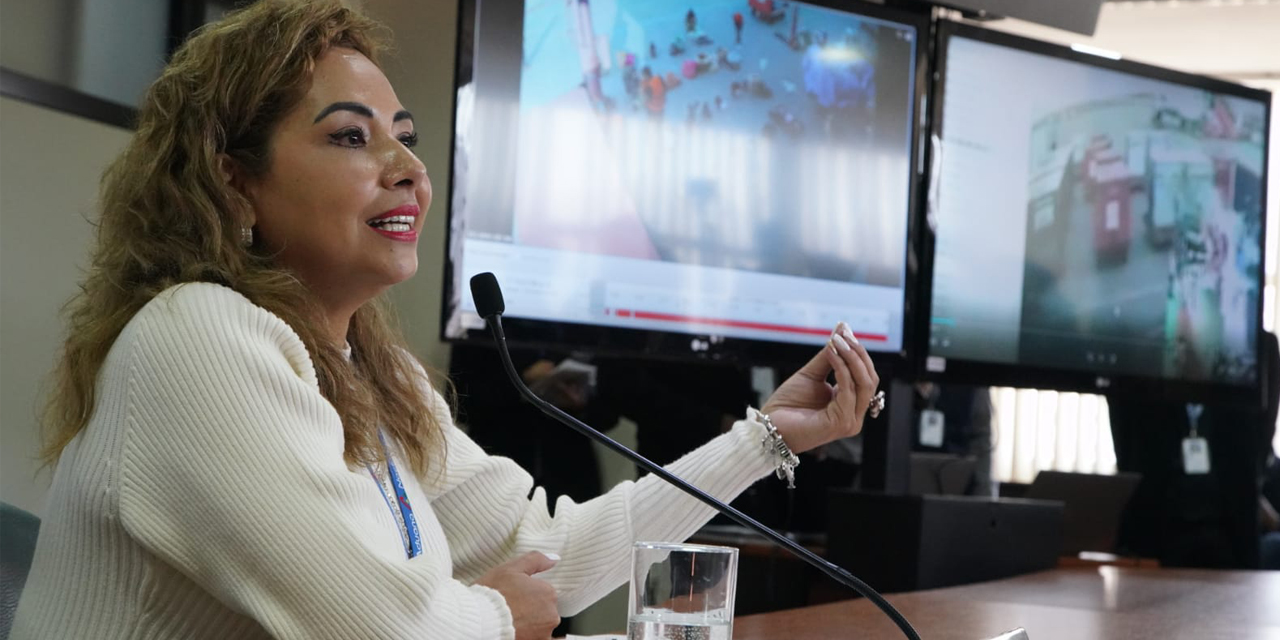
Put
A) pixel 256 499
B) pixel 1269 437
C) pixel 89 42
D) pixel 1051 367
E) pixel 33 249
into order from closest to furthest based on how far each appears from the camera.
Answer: pixel 256 499 → pixel 33 249 → pixel 89 42 → pixel 1051 367 → pixel 1269 437

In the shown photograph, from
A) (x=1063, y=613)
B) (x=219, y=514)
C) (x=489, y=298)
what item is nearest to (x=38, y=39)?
(x=489, y=298)

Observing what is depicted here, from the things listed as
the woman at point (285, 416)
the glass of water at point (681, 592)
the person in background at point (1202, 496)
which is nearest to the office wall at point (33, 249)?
the woman at point (285, 416)

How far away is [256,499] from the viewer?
929mm

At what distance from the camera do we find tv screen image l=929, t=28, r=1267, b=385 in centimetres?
226

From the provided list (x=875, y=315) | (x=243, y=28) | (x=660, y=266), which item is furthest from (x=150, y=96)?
(x=875, y=315)

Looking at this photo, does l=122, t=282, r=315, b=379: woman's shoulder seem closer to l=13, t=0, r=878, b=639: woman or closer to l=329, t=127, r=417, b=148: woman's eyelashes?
l=13, t=0, r=878, b=639: woman

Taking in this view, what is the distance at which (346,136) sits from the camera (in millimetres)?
1214

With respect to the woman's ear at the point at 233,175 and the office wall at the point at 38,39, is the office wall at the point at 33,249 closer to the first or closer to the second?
the office wall at the point at 38,39

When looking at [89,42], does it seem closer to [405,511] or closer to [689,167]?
[689,167]

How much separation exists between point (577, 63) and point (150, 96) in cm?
79

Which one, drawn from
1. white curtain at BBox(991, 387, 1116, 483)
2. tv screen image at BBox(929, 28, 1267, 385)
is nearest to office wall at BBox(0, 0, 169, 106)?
tv screen image at BBox(929, 28, 1267, 385)

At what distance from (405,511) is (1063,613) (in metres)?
0.84

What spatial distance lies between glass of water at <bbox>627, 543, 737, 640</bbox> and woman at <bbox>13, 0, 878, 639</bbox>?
0.12 meters

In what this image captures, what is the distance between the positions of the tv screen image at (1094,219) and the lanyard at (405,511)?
122cm
